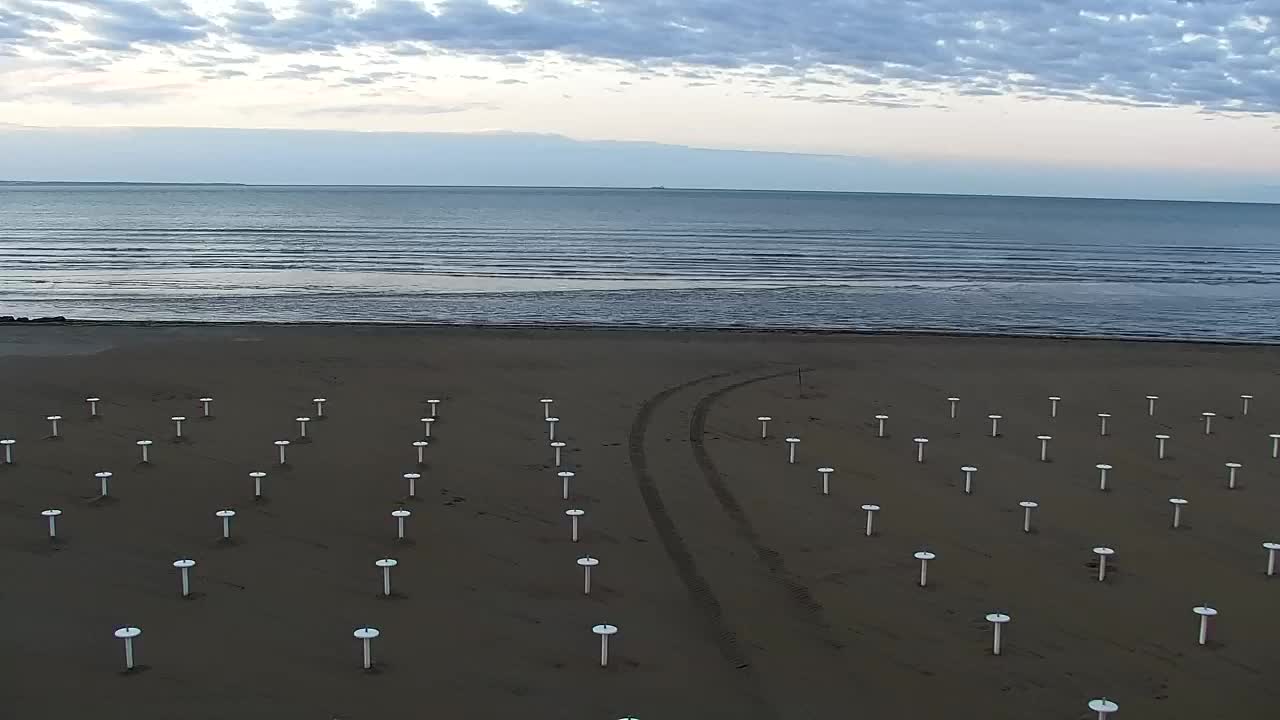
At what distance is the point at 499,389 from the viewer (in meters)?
19.2

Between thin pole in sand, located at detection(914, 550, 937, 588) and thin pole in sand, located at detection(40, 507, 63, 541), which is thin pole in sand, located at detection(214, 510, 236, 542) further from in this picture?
thin pole in sand, located at detection(914, 550, 937, 588)

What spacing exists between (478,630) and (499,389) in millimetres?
10433

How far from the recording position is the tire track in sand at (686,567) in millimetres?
8484

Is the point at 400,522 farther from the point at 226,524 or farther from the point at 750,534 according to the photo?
the point at 750,534

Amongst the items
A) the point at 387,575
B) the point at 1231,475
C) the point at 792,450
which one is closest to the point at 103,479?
the point at 387,575

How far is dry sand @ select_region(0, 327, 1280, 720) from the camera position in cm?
805

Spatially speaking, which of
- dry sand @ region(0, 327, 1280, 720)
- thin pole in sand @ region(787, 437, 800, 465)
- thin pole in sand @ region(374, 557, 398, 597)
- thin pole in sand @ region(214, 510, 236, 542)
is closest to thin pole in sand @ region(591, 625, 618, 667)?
dry sand @ region(0, 327, 1280, 720)

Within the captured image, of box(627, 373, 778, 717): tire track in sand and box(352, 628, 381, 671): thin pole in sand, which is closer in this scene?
box(352, 628, 381, 671): thin pole in sand

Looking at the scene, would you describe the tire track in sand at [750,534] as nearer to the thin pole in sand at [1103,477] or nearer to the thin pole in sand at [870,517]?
the thin pole in sand at [870,517]

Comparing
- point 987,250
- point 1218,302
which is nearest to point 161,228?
point 987,250

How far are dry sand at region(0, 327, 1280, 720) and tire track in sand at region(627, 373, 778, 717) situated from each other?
0.11 ft

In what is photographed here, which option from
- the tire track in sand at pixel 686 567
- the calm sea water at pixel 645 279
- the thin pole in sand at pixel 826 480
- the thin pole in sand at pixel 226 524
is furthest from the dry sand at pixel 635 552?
the calm sea water at pixel 645 279

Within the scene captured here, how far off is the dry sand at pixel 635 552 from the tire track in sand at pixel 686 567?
0.03 metres

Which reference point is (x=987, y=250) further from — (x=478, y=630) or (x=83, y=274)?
(x=478, y=630)
